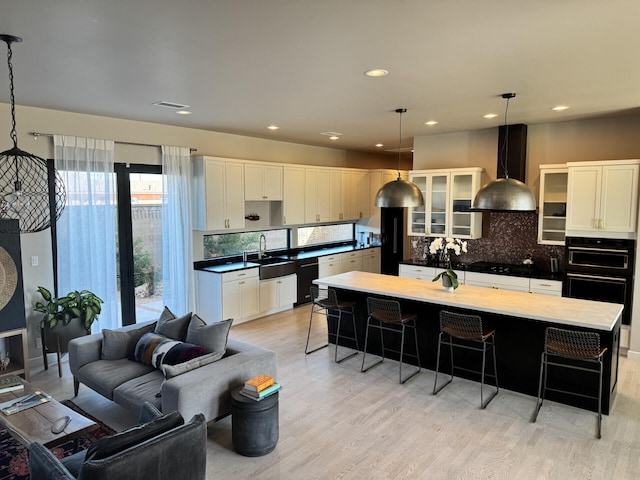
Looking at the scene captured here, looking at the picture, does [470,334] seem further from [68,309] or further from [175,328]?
[68,309]

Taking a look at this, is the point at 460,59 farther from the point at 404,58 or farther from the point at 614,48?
the point at 614,48

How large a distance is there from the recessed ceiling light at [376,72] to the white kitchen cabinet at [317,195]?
14.7ft

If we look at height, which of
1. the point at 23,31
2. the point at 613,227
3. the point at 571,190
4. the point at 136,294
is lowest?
the point at 136,294

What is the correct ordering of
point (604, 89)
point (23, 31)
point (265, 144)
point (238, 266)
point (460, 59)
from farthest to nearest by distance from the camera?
1. point (265, 144)
2. point (238, 266)
3. point (604, 89)
4. point (460, 59)
5. point (23, 31)

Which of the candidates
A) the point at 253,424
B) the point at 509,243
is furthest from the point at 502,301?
the point at 253,424

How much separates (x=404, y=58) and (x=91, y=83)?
8.60ft

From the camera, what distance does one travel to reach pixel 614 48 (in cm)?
293

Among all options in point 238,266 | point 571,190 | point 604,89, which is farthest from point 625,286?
point 238,266

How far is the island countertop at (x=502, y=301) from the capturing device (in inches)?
153

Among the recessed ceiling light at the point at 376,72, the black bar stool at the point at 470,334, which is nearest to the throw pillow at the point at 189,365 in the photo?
the black bar stool at the point at 470,334

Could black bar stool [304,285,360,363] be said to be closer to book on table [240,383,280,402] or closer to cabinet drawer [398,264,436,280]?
cabinet drawer [398,264,436,280]

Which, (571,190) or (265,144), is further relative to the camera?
(265,144)

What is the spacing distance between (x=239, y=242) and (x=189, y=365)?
394 centimetres

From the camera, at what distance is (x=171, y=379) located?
343cm
